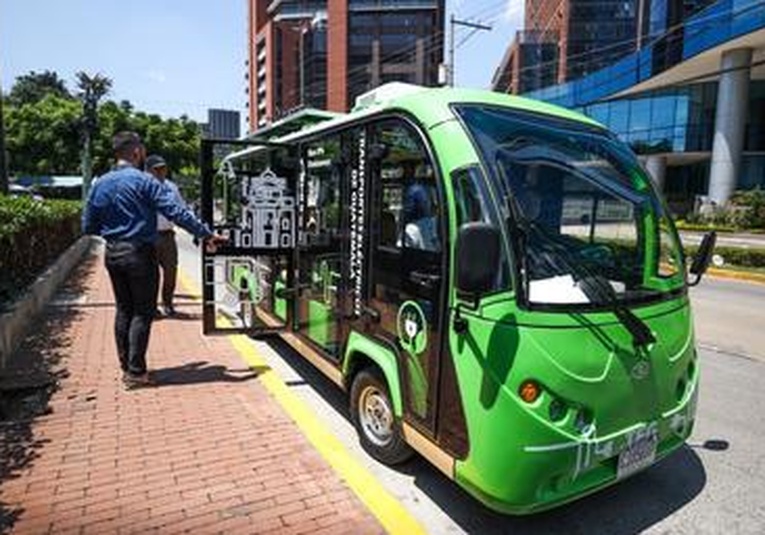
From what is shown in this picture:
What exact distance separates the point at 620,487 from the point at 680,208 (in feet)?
133

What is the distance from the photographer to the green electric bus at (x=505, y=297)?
2.97 metres

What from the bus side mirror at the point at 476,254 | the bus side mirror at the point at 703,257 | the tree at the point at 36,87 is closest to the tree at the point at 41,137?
the tree at the point at 36,87

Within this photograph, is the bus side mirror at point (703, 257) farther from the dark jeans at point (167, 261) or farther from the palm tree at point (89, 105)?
the palm tree at point (89, 105)

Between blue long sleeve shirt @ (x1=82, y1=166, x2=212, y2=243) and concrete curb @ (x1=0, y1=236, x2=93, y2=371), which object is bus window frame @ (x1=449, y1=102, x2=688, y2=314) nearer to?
blue long sleeve shirt @ (x1=82, y1=166, x2=212, y2=243)

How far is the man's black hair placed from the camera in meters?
5.47

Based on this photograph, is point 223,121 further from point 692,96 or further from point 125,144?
point 125,144

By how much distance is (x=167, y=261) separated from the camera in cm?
859

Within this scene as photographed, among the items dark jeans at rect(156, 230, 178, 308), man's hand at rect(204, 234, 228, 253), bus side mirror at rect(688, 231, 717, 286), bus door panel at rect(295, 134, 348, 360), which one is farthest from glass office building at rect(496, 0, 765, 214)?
man's hand at rect(204, 234, 228, 253)

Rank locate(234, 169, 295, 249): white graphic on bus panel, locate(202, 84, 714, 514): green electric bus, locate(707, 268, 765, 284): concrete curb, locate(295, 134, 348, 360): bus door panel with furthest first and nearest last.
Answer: locate(707, 268, 765, 284): concrete curb → locate(234, 169, 295, 249): white graphic on bus panel → locate(295, 134, 348, 360): bus door panel → locate(202, 84, 714, 514): green electric bus

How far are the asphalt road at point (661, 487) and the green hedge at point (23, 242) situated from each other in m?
3.64

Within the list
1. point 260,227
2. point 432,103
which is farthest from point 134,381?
point 432,103

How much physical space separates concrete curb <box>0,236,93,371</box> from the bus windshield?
4.99 m

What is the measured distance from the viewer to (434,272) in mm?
3508

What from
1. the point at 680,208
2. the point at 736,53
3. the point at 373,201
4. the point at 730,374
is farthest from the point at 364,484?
the point at 680,208
